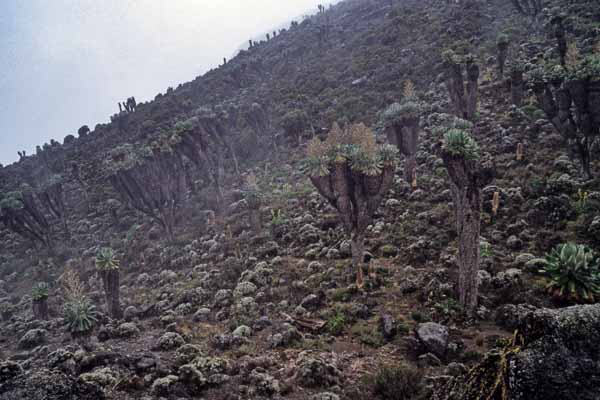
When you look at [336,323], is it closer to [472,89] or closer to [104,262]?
[104,262]

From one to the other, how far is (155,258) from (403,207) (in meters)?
22.8

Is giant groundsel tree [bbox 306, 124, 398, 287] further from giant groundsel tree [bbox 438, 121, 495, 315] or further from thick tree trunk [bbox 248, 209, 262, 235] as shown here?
thick tree trunk [bbox 248, 209, 262, 235]

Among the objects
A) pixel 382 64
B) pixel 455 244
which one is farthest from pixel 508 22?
pixel 455 244

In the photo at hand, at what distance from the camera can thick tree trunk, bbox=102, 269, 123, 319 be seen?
84.2 feet

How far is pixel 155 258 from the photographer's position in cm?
3575

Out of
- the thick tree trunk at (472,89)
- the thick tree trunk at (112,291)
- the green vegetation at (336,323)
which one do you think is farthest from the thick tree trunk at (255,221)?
the thick tree trunk at (472,89)

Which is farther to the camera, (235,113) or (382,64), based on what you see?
(382,64)

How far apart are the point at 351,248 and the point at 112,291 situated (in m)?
16.2

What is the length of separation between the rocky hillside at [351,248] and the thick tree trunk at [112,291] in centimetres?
9

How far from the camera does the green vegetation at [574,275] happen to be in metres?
13.3

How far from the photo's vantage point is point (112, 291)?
25.8 meters

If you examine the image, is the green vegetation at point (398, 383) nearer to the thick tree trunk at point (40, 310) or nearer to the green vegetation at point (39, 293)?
the green vegetation at point (39, 293)

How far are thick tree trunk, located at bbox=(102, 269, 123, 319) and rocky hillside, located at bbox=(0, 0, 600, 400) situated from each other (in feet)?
0.29

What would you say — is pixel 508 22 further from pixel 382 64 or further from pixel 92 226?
pixel 92 226
